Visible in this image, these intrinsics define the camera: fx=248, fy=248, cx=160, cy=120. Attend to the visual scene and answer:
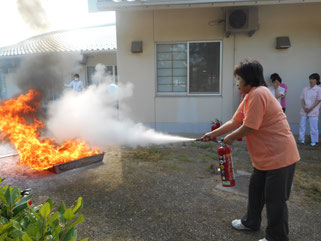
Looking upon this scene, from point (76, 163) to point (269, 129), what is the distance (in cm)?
375

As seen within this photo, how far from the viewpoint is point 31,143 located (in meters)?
5.02

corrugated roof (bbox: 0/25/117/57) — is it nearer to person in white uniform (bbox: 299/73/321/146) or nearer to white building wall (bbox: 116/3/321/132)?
white building wall (bbox: 116/3/321/132)

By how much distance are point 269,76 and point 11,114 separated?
6997 mm

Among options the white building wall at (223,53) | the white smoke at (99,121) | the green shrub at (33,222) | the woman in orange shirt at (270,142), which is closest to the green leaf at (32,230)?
the green shrub at (33,222)

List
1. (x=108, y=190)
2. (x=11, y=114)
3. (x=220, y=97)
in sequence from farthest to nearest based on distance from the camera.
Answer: (x=220, y=97) < (x=11, y=114) < (x=108, y=190)

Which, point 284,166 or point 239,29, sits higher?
point 239,29

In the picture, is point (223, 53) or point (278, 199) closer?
point (278, 199)

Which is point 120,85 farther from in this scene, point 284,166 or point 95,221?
point 284,166

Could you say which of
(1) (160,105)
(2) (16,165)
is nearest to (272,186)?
(2) (16,165)

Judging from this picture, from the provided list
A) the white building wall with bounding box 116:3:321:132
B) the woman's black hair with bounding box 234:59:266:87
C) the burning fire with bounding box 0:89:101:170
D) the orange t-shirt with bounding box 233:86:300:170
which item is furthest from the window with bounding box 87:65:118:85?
the orange t-shirt with bounding box 233:86:300:170

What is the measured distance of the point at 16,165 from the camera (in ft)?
17.3

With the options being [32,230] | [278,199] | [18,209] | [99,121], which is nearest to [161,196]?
[278,199]

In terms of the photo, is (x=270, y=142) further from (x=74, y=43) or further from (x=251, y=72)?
(x=74, y=43)

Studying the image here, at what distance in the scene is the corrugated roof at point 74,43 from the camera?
37.7ft
